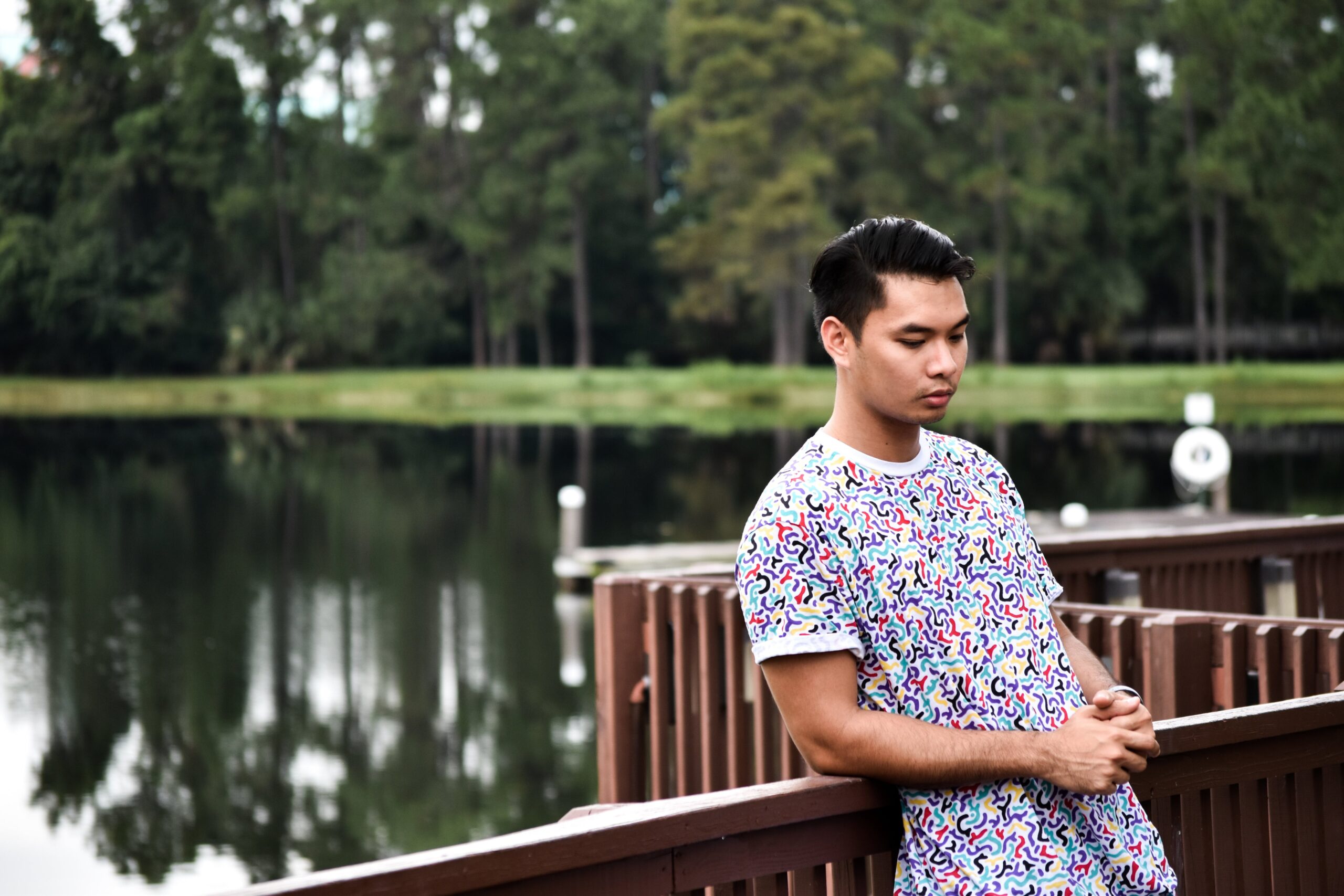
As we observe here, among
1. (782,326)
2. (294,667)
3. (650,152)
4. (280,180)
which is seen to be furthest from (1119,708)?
(650,152)

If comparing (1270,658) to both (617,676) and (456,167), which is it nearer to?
(617,676)

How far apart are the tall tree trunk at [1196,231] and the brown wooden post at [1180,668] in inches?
1664

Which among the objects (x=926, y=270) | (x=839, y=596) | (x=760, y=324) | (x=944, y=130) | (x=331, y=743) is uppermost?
(x=944, y=130)

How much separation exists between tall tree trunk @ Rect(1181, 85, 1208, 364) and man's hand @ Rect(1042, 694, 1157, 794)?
145ft

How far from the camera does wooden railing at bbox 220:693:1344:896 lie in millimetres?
1734

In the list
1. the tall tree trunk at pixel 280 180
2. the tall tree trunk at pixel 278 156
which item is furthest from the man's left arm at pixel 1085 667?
the tall tree trunk at pixel 280 180

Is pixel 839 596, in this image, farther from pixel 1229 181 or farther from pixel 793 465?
pixel 1229 181

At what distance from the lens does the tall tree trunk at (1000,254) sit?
44906 mm

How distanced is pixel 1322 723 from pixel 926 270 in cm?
105

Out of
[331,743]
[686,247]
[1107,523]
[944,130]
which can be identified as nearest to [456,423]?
[686,247]

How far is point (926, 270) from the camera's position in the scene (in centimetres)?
197

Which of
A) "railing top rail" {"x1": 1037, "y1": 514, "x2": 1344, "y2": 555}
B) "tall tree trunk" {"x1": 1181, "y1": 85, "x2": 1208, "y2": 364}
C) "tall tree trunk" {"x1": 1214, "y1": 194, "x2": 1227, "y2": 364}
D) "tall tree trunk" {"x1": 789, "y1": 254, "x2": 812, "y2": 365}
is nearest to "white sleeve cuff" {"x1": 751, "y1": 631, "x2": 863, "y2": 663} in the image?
"railing top rail" {"x1": 1037, "y1": 514, "x2": 1344, "y2": 555}

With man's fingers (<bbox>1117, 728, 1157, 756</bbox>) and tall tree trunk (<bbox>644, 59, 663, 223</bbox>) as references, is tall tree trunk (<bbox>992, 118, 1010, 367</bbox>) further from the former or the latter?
man's fingers (<bbox>1117, 728, 1157, 756</bbox>)

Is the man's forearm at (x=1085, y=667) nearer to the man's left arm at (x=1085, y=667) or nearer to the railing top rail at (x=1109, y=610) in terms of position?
the man's left arm at (x=1085, y=667)
